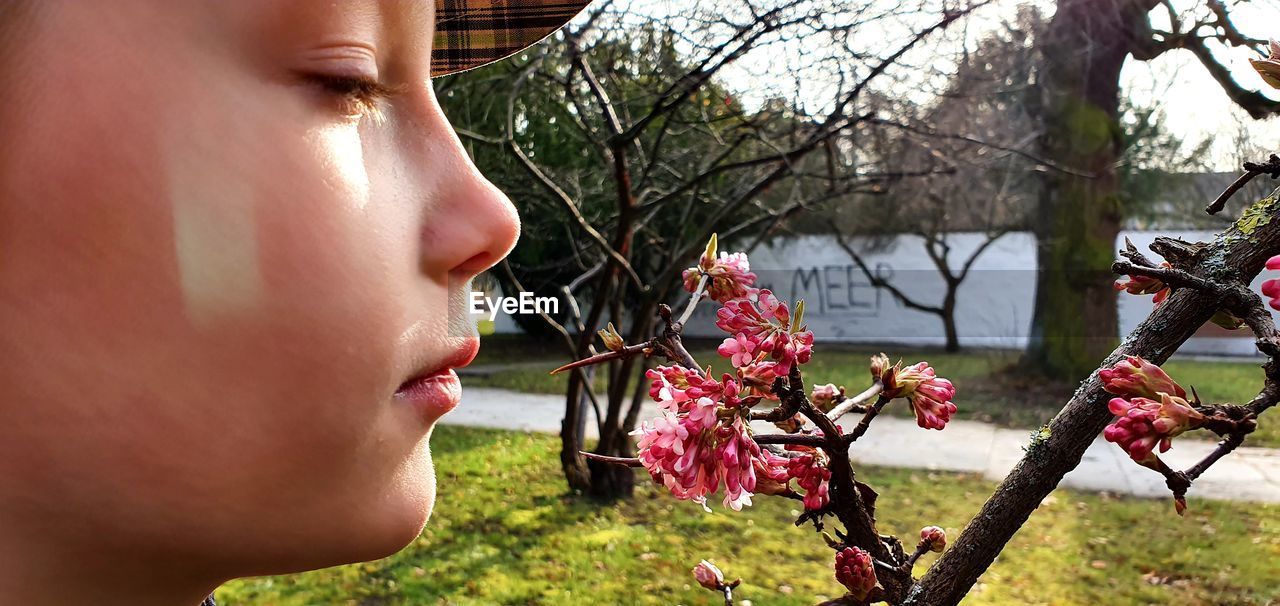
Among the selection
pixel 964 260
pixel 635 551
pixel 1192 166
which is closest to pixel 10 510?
pixel 635 551

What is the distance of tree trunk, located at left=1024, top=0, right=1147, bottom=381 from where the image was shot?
4.62 metres

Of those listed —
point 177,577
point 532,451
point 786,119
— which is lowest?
point 532,451

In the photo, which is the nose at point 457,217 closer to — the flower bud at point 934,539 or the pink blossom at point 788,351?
the pink blossom at point 788,351

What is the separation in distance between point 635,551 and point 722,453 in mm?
2248

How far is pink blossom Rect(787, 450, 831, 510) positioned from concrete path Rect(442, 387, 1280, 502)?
2.42 m

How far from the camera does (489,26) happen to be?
1.90 feet

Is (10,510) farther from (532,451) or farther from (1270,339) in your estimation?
(532,451)

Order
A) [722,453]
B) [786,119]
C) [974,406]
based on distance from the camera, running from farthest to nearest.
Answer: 1. [974,406]
2. [786,119]
3. [722,453]

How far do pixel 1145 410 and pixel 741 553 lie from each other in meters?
2.33

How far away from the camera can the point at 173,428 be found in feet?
1.13

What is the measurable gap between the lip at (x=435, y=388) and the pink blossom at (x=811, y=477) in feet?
0.94

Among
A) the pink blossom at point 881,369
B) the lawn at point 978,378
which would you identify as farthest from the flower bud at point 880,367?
the lawn at point 978,378

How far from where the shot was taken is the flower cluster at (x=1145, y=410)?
1.32 feet
